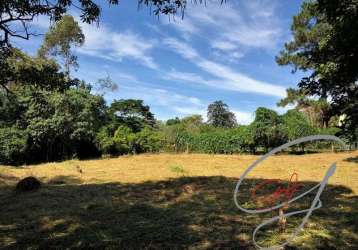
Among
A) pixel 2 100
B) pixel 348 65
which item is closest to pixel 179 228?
pixel 348 65

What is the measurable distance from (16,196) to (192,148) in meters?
19.0

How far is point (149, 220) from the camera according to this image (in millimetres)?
5867

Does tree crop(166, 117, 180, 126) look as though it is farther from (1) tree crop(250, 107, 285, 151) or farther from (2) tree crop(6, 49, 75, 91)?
(2) tree crop(6, 49, 75, 91)

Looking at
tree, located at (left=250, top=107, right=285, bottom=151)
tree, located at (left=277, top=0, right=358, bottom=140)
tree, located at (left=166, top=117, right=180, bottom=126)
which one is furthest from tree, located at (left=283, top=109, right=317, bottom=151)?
tree, located at (left=166, top=117, right=180, bottom=126)

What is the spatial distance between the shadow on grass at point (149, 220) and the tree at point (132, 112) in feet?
95.2

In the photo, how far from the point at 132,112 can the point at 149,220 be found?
111 feet

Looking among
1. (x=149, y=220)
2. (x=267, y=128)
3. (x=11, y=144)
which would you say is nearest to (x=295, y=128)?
(x=267, y=128)

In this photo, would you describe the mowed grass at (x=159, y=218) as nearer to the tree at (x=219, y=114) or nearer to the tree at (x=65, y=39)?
the tree at (x=65, y=39)

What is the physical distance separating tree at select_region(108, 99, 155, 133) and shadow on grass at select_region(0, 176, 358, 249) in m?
29.0

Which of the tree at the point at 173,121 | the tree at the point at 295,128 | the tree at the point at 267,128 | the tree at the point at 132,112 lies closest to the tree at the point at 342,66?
the tree at the point at 267,128

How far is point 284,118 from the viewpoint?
2472cm

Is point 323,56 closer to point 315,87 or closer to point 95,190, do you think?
point 315,87

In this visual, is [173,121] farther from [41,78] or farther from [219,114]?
[41,78]

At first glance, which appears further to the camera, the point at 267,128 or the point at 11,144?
the point at 267,128
